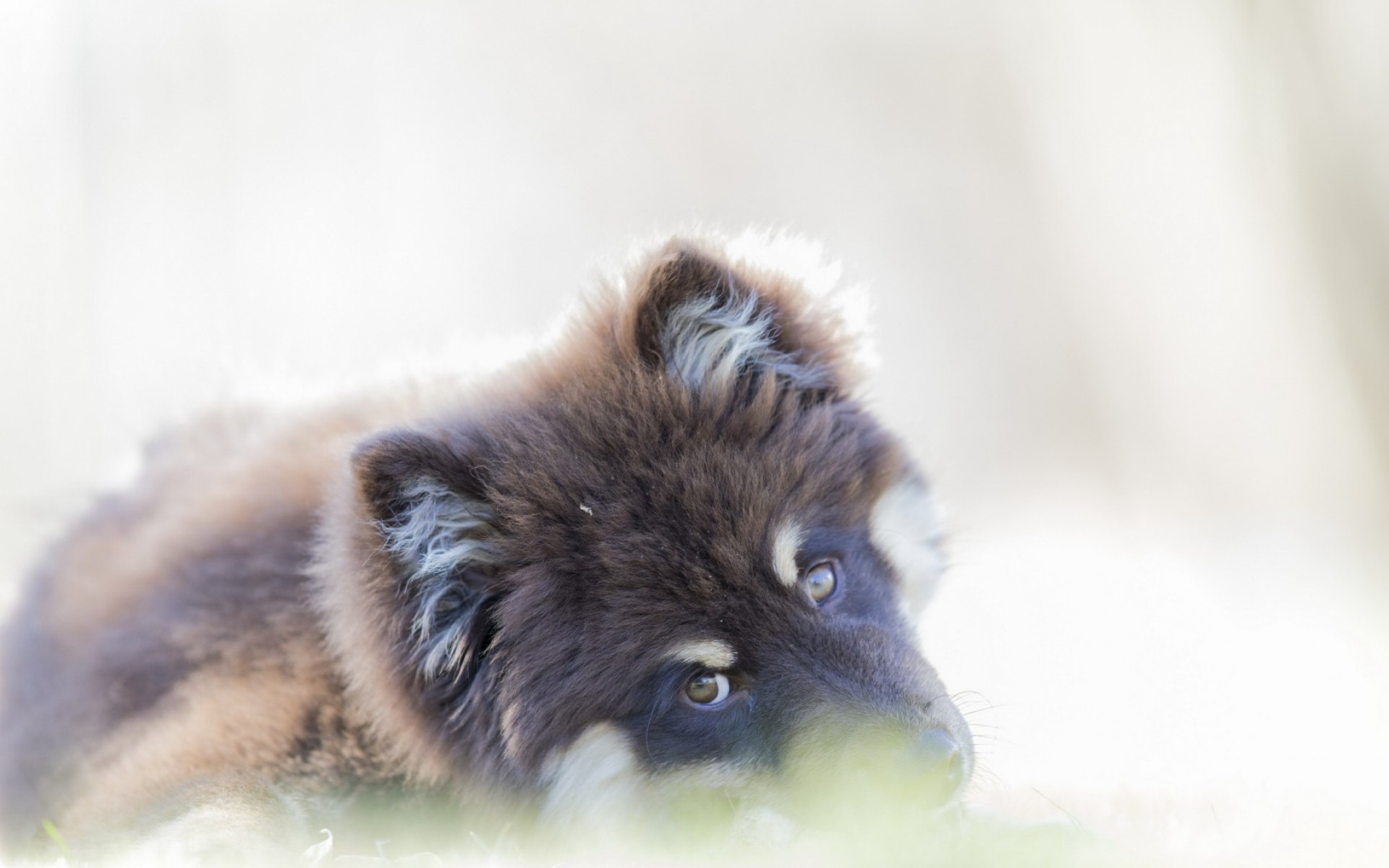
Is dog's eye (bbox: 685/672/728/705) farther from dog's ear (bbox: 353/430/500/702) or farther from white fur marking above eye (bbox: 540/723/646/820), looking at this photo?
dog's ear (bbox: 353/430/500/702)

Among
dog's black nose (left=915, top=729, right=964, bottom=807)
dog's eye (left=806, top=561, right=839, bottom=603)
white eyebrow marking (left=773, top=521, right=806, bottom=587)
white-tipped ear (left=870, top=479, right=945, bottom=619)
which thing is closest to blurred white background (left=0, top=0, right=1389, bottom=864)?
white-tipped ear (left=870, top=479, right=945, bottom=619)

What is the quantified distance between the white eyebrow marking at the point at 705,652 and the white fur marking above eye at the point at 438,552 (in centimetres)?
61

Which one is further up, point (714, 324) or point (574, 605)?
point (714, 324)

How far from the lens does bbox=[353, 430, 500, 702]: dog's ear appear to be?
3.18 meters

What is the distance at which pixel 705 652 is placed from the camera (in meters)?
3.19

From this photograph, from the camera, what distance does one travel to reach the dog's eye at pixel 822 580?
3.39 metres

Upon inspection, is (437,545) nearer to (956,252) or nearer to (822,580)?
(822,580)

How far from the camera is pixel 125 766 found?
3.66 metres

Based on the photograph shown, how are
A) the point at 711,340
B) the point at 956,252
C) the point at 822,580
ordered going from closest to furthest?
the point at 822,580 → the point at 711,340 → the point at 956,252

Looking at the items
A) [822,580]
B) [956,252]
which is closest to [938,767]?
[822,580]

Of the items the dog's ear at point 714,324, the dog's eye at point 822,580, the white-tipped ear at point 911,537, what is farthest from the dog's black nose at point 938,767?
the dog's ear at point 714,324

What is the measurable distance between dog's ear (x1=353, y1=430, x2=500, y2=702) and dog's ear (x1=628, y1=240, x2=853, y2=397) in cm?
68

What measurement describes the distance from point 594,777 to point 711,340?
4.35 feet

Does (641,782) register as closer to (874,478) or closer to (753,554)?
(753,554)
